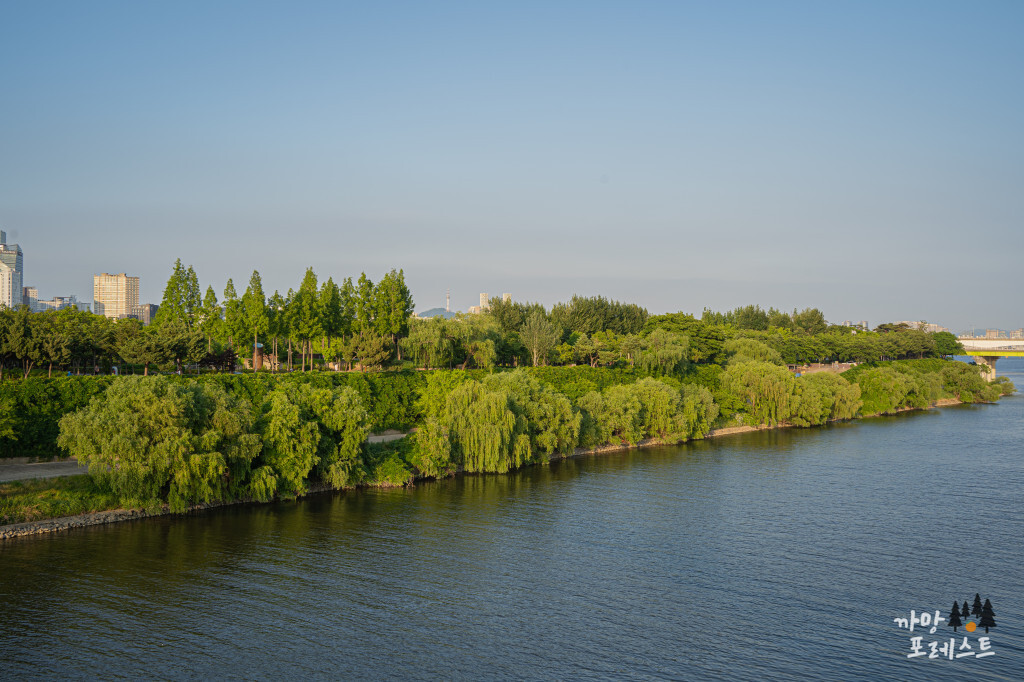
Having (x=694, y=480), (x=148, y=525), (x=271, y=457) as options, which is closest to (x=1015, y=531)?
(x=694, y=480)

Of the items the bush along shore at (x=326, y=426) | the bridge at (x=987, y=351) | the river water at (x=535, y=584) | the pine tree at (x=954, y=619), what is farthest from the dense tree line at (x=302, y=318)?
the bridge at (x=987, y=351)

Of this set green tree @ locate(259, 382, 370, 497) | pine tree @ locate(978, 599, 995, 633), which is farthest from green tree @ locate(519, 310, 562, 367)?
pine tree @ locate(978, 599, 995, 633)

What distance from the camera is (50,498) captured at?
32781mm

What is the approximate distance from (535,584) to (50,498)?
2306 cm

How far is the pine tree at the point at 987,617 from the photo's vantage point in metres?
22.4

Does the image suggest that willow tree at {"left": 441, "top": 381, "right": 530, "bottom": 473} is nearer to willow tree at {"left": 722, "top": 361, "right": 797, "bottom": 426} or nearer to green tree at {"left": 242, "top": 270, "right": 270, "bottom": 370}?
green tree at {"left": 242, "top": 270, "right": 270, "bottom": 370}

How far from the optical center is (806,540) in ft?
102

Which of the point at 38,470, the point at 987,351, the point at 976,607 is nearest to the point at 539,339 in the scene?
the point at 38,470

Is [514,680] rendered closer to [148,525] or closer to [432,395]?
[148,525]

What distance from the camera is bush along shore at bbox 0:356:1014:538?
3272 centimetres

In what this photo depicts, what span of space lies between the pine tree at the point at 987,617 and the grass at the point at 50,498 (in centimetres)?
3535

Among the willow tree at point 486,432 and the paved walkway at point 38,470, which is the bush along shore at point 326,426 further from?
the paved walkway at point 38,470

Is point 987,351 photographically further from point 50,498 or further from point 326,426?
point 50,498

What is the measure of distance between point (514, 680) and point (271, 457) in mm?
21869
